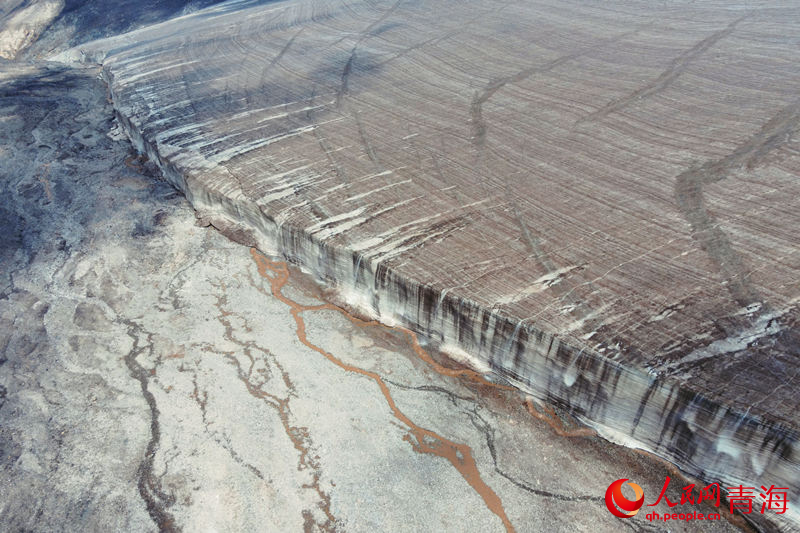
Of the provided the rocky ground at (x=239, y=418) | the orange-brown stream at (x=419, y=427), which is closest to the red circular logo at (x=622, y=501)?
the rocky ground at (x=239, y=418)

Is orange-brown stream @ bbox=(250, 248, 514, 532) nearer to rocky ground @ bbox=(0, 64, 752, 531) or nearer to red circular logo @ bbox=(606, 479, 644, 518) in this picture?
rocky ground @ bbox=(0, 64, 752, 531)

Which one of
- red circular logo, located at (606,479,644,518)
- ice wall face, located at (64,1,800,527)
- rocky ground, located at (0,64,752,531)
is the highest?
ice wall face, located at (64,1,800,527)

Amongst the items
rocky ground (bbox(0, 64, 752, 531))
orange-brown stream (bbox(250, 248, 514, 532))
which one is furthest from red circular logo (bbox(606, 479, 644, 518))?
orange-brown stream (bbox(250, 248, 514, 532))

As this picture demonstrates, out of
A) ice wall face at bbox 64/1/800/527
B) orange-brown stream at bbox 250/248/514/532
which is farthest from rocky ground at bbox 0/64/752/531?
ice wall face at bbox 64/1/800/527

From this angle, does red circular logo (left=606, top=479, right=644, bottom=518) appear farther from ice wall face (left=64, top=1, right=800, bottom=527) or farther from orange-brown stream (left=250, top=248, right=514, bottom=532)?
orange-brown stream (left=250, top=248, right=514, bottom=532)

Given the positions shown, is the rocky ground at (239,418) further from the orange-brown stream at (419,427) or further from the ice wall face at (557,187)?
the ice wall face at (557,187)

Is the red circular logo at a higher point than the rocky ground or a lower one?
lower

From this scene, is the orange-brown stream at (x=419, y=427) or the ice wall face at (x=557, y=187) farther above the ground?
the ice wall face at (x=557, y=187)
